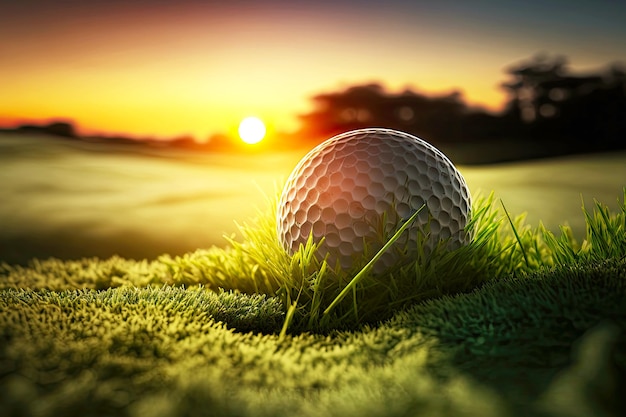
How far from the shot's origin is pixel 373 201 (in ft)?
8.03

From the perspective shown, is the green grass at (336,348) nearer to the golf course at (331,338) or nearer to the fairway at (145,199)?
the golf course at (331,338)

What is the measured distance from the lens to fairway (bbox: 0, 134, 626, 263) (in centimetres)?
476

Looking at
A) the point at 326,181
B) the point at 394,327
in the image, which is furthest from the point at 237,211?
the point at 394,327

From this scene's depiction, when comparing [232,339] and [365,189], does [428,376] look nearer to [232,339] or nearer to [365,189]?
[232,339]

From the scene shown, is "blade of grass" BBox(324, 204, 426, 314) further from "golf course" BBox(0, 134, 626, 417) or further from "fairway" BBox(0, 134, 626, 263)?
"fairway" BBox(0, 134, 626, 263)

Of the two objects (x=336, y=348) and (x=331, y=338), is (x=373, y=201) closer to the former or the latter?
(x=331, y=338)

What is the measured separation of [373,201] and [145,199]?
507 centimetres

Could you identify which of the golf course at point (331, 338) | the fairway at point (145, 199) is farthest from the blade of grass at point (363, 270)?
the fairway at point (145, 199)

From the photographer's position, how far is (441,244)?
8.02ft

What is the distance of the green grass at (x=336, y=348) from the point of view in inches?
53.9

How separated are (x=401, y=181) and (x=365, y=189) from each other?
0.56 feet

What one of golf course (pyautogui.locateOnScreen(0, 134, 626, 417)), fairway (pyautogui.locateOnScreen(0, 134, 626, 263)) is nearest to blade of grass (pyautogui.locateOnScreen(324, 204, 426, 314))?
golf course (pyautogui.locateOnScreen(0, 134, 626, 417))

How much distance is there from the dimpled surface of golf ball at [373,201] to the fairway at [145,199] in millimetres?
512

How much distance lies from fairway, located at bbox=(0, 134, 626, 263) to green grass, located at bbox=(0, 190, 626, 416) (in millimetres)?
1033
